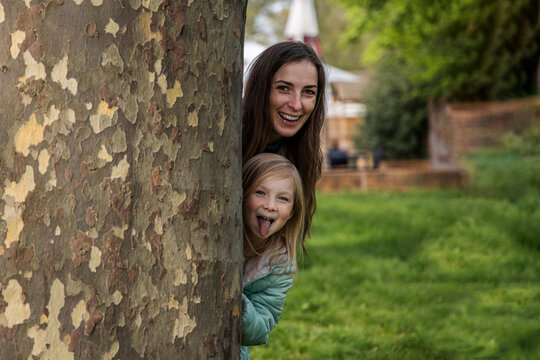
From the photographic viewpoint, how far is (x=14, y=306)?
1449mm

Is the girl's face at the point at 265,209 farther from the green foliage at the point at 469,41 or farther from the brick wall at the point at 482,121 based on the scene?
the green foliage at the point at 469,41

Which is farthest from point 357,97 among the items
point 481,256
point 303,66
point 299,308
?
point 303,66

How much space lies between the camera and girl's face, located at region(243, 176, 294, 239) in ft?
7.04

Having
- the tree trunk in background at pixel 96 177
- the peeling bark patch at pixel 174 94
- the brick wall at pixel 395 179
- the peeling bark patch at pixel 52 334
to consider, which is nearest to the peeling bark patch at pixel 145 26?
the tree trunk in background at pixel 96 177

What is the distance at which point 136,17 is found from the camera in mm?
1480

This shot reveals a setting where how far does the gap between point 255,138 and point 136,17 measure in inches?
38.3

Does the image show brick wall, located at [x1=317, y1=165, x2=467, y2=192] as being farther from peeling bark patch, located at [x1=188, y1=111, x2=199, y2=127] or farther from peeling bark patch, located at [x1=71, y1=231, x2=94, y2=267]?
peeling bark patch, located at [x1=71, y1=231, x2=94, y2=267]

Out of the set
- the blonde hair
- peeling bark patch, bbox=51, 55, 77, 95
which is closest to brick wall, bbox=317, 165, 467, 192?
the blonde hair

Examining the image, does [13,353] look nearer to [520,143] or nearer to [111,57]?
[111,57]

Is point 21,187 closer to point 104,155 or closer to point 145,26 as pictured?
point 104,155

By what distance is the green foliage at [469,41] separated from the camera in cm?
1328

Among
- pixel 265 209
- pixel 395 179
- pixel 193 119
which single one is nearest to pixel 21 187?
pixel 193 119

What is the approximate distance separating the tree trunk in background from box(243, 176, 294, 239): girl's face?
0.60 metres

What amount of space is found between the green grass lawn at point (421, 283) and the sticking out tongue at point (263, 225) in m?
2.25
